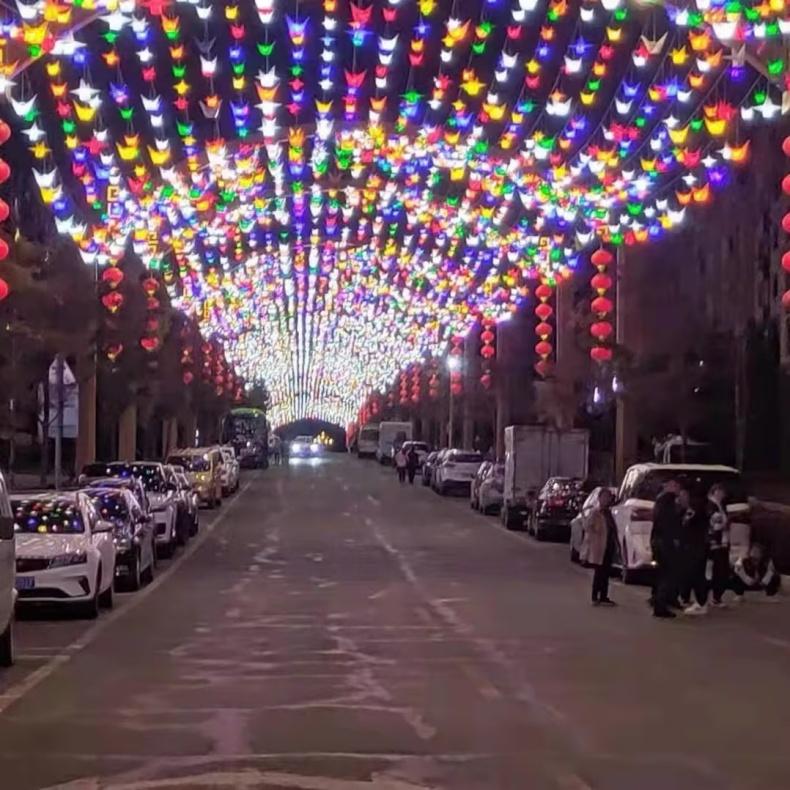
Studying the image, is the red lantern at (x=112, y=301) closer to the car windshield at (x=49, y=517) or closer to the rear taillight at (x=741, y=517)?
the car windshield at (x=49, y=517)

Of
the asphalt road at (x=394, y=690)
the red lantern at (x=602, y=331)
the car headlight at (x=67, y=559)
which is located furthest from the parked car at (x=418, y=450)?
the car headlight at (x=67, y=559)

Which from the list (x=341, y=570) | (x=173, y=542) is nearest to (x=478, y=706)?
(x=341, y=570)

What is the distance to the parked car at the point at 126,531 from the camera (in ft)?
80.0

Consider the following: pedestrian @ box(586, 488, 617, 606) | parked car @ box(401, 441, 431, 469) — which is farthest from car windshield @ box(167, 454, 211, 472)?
pedestrian @ box(586, 488, 617, 606)

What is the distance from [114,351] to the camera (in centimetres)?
4638

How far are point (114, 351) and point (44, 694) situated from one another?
33.1 m

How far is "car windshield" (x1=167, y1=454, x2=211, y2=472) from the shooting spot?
52.2 metres

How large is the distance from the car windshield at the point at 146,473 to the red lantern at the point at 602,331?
16621 millimetres

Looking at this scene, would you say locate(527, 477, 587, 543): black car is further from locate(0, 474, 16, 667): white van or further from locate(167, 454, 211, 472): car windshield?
locate(0, 474, 16, 667): white van

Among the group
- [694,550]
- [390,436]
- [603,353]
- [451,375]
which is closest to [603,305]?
[603,353]

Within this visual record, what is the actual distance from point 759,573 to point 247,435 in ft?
254

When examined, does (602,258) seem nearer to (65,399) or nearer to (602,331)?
(602,331)

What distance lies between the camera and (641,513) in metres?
25.0

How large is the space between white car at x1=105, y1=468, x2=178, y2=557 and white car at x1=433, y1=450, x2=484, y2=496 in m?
28.1
